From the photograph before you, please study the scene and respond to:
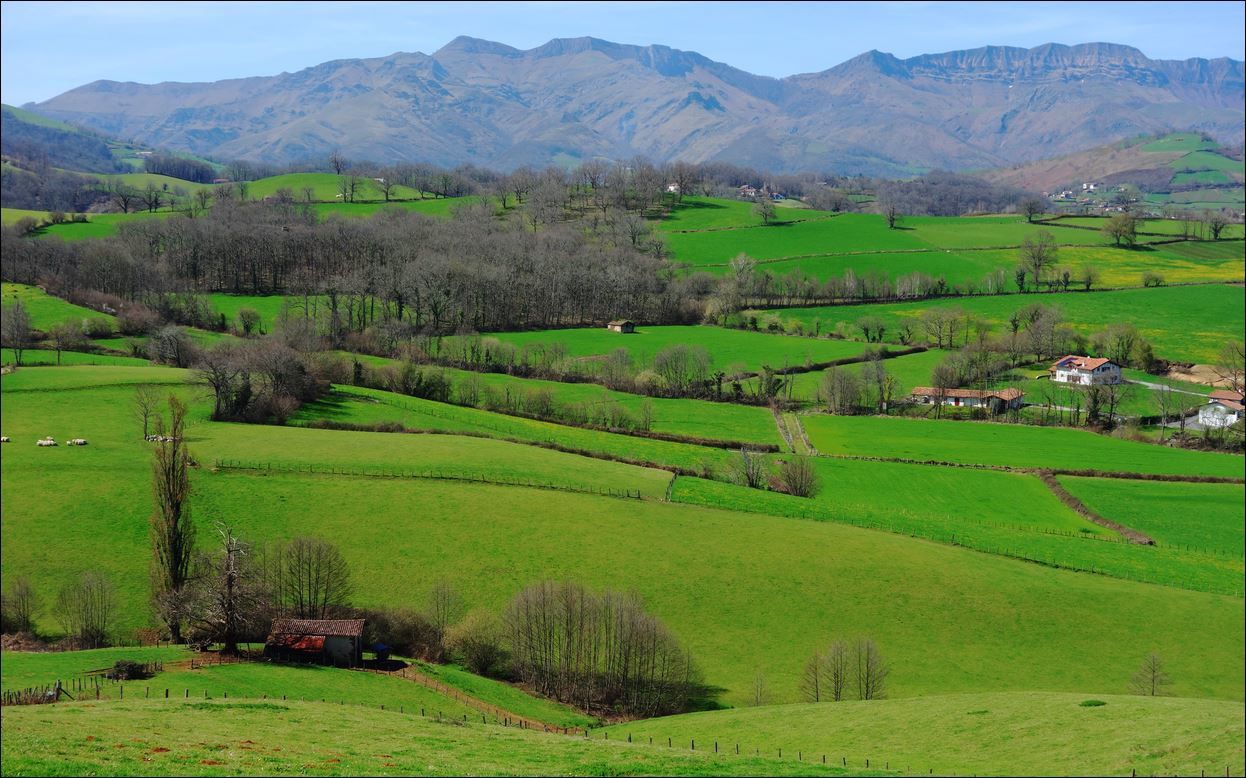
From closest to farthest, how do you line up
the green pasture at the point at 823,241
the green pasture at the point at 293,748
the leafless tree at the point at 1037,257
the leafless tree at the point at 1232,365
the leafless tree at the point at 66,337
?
the green pasture at the point at 293,748
the leafless tree at the point at 66,337
the leafless tree at the point at 1232,365
the leafless tree at the point at 1037,257
the green pasture at the point at 823,241

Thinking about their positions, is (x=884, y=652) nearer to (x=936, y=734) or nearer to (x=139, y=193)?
(x=936, y=734)

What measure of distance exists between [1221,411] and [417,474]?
84.3 metres

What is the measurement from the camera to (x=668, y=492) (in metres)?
65.2

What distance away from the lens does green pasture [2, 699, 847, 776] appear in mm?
21562

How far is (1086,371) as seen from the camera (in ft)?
353

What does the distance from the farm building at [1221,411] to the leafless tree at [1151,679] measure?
6184 centimetres

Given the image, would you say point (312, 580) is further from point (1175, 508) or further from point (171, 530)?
point (1175, 508)

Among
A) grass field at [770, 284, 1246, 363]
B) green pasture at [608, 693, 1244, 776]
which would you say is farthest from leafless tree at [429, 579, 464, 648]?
grass field at [770, 284, 1246, 363]

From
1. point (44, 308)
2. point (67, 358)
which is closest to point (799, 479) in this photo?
point (67, 358)

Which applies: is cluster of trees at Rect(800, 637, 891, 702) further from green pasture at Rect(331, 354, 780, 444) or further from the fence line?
green pasture at Rect(331, 354, 780, 444)

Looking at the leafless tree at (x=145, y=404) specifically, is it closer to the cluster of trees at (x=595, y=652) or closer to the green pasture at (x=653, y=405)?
the green pasture at (x=653, y=405)

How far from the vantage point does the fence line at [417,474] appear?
6088 cm

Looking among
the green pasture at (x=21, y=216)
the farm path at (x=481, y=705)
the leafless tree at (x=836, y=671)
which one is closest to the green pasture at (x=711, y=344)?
the leafless tree at (x=836, y=671)

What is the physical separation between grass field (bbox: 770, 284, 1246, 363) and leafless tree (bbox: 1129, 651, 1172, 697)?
3423 inches
